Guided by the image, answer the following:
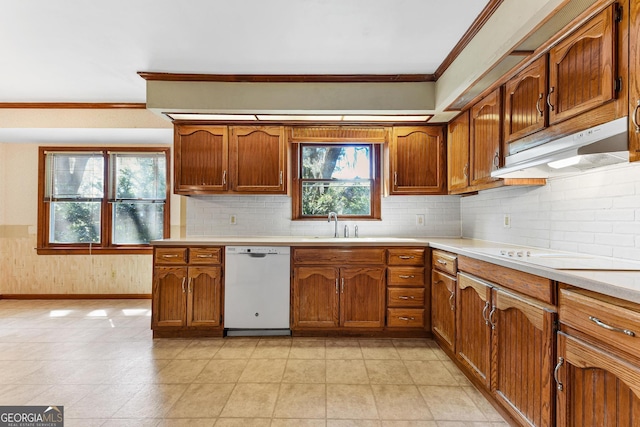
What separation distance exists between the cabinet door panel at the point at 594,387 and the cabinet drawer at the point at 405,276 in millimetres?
1717

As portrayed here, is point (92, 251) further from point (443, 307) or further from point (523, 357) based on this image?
point (523, 357)

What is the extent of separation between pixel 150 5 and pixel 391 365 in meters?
3.05

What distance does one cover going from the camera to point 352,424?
1827mm

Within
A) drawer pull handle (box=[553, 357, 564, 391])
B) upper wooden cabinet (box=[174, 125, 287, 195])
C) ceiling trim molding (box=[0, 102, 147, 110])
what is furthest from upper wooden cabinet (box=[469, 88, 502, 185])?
ceiling trim molding (box=[0, 102, 147, 110])

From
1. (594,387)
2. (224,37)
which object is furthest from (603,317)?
(224,37)

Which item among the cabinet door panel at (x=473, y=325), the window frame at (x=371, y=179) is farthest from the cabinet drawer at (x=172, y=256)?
the cabinet door panel at (x=473, y=325)

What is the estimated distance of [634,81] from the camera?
4.34ft

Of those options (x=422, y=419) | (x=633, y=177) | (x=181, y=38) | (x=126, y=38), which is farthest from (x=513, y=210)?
(x=126, y=38)

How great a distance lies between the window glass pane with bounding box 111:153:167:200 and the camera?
4.64 meters

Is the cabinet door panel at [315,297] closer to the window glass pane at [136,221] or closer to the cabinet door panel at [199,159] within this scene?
the cabinet door panel at [199,159]

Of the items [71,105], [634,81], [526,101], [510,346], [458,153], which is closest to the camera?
[634,81]

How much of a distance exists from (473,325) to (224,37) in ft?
8.90
